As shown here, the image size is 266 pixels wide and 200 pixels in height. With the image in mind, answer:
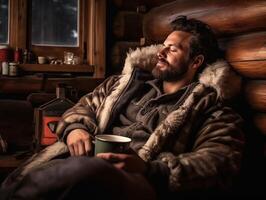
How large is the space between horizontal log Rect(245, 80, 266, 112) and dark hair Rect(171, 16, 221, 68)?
1.06 ft

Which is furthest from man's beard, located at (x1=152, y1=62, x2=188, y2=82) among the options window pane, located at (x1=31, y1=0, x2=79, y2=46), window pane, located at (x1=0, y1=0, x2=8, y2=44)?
window pane, located at (x1=0, y1=0, x2=8, y2=44)

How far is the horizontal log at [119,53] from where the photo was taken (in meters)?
4.36

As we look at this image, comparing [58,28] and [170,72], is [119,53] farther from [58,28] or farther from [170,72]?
[170,72]

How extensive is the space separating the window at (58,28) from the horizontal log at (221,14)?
841mm

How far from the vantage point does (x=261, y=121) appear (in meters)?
2.66

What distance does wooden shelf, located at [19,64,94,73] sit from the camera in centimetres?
421

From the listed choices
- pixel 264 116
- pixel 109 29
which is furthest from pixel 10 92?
pixel 264 116

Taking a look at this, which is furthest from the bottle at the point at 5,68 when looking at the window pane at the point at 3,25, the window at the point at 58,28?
the window pane at the point at 3,25

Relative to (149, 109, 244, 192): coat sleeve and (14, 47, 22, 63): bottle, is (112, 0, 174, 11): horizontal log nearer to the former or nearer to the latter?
(14, 47, 22, 63): bottle

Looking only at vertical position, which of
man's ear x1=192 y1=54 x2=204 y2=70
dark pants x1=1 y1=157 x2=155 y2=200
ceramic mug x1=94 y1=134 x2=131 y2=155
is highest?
man's ear x1=192 y1=54 x2=204 y2=70

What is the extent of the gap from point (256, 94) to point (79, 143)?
1.18m

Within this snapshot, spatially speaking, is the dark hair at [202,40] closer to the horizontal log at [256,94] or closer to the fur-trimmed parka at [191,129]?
the fur-trimmed parka at [191,129]

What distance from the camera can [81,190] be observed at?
165 cm

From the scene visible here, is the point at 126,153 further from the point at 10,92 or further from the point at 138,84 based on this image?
the point at 10,92
